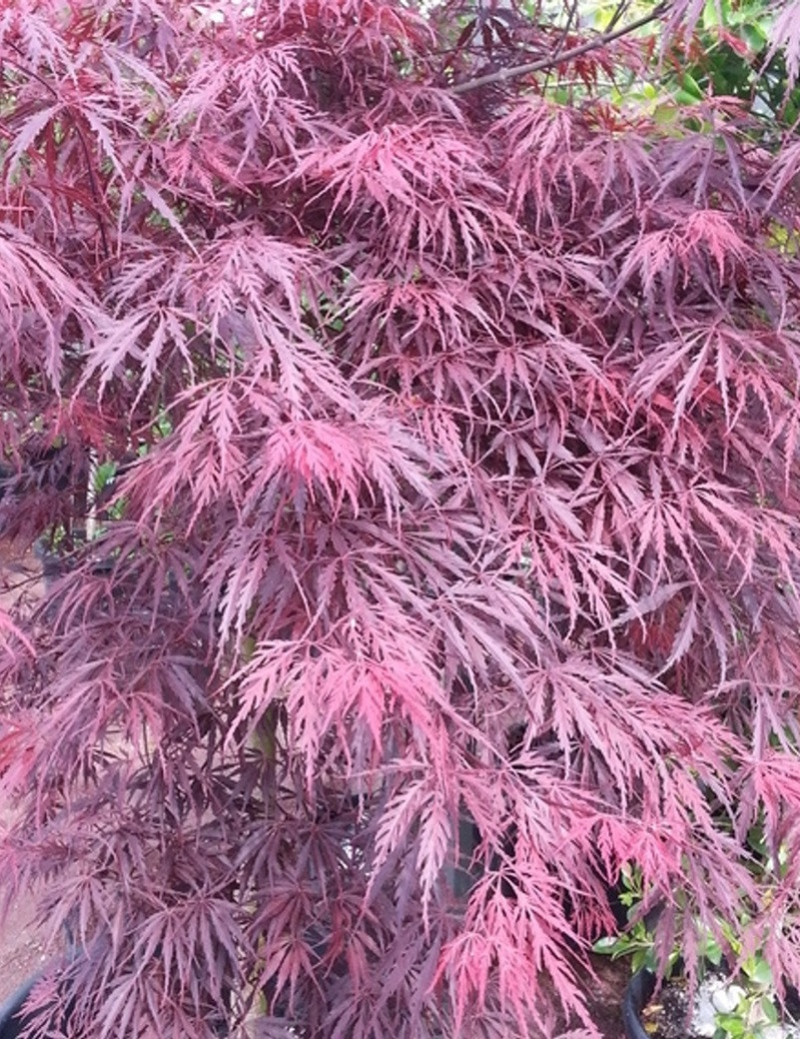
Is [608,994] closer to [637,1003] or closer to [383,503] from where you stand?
[637,1003]

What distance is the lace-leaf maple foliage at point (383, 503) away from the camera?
759 mm

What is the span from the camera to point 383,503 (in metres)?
0.83

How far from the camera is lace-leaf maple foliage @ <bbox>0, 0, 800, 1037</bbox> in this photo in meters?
0.76

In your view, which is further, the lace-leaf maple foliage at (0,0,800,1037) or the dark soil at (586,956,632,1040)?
the dark soil at (586,956,632,1040)

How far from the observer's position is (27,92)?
2.75 ft

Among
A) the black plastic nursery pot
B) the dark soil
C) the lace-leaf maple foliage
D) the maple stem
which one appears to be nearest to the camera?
the lace-leaf maple foliage

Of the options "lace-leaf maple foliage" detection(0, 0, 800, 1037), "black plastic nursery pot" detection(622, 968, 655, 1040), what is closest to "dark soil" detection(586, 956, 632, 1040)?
"black plastic nursery pot" detection(622, 968, 655, 1040)

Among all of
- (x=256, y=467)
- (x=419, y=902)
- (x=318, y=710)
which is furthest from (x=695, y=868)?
(x=256, y=467)

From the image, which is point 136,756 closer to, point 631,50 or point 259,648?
point 259,648

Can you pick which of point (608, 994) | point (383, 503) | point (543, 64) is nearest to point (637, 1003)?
point (608, 994)

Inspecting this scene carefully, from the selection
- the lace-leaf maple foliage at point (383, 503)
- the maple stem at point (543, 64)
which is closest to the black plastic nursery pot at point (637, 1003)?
the lace-leaf maple foliage at point (383, 503)

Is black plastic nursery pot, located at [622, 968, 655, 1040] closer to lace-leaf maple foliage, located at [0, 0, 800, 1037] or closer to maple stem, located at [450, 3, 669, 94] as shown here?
lace-leaf maple foliage, located at [0, 0, 800, 1037]

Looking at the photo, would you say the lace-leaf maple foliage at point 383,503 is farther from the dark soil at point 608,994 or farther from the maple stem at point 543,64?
the dark soil at point 608,994

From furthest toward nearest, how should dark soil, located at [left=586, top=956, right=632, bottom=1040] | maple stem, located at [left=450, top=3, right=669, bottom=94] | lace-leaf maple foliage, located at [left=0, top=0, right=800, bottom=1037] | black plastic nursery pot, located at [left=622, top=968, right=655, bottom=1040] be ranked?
dark soil, located at [left=586, top=956, right=632, bottom=1040]
black plastic nursery pot, located at [left=622, top=968, right=655, bottom=1040]
maple stem, located at [left=450, top=3, right=669, bottom=94]
lace-leaf maple foliage, located at [left=0, top=0, right=800, bottom=1037]
